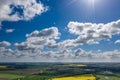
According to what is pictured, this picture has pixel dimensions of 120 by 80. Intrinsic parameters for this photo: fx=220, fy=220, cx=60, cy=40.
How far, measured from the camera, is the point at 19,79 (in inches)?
3209

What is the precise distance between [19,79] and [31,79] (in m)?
4.79

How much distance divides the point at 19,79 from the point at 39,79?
810cm

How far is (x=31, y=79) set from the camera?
275 feet

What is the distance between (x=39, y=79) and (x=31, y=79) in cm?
331

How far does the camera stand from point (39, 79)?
8544 cm
